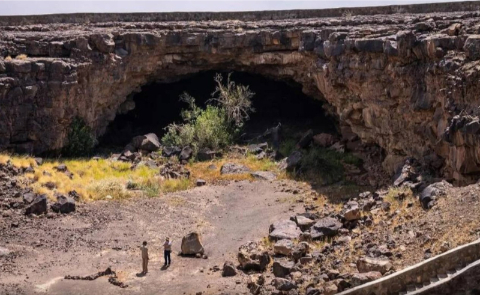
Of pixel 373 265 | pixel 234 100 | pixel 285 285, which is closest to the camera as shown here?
pixel 373 265

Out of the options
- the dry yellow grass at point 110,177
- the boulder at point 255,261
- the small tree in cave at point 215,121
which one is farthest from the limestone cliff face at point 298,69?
the boulder at point 255,261

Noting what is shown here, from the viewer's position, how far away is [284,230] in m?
20.3

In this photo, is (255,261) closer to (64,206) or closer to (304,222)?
(304,222)

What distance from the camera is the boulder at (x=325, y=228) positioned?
63.4ft

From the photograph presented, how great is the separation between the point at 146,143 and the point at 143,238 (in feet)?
28.0

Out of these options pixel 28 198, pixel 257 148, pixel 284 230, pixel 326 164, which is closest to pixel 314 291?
pixel 284 230

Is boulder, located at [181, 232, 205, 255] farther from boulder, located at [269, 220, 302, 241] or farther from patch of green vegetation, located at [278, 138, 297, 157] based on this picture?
patch of green vegetation, located at [278, 138, 297, 157]

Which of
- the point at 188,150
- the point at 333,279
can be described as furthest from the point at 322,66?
the point at 333,279

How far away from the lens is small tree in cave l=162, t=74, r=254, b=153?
1161 inches

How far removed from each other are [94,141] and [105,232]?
804 cm

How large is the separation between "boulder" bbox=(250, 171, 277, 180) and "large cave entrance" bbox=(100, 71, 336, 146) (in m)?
5.09

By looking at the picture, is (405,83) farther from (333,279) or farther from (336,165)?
(333,279)

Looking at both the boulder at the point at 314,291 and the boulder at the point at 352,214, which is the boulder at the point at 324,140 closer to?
the boulder at the point at 352,214

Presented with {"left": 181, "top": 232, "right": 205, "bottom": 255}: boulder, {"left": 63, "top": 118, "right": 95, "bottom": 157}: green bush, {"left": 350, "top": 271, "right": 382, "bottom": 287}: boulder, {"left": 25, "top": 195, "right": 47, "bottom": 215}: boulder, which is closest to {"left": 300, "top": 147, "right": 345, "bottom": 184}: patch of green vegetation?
{"left": 181, "top": 232, "right": 205, "bottom": 255}: boulder
